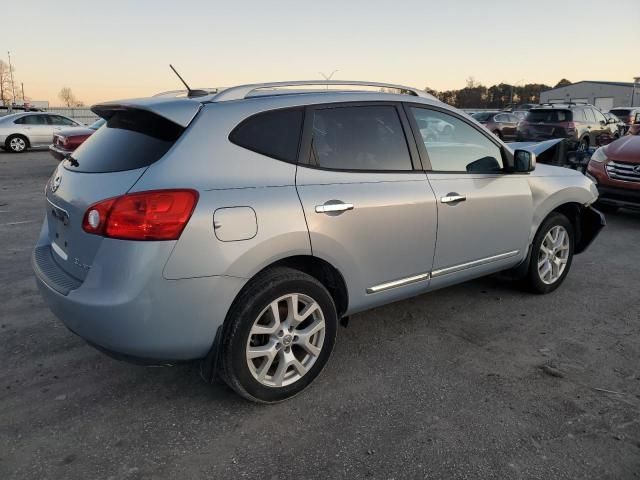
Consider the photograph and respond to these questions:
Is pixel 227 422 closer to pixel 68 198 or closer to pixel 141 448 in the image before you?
pixel 141 448

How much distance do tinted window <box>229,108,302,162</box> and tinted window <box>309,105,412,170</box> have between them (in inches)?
4.7

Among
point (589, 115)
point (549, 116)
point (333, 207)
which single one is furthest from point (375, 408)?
point (589, 115)

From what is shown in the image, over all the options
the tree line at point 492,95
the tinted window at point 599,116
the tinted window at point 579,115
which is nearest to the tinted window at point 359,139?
the tinted window at point 579,115

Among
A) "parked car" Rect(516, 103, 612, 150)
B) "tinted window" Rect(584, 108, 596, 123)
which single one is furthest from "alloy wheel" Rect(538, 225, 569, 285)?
"tinted window" Rect(584, 108, 596, 123)

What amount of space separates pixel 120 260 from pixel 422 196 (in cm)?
191

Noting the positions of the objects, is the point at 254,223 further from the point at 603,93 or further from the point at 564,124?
the point at 603,93

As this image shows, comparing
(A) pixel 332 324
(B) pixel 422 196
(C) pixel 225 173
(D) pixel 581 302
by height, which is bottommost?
(D) pixel 581 302

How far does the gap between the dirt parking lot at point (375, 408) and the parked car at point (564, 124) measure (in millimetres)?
15175

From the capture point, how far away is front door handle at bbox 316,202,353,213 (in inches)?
113

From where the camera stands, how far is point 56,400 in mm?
2945

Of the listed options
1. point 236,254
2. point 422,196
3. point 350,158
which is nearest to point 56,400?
point 236,254

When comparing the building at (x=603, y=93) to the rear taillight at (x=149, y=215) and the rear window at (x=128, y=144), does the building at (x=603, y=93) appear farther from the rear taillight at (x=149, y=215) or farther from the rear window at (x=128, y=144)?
the rear taillight at (x=149, y=215)

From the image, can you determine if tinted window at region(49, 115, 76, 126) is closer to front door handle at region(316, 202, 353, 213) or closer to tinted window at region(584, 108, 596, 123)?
tinted window at region(584, 108, 596, 123)

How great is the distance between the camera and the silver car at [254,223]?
2.45 metres
